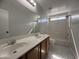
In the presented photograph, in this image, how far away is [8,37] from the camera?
4.44 feet

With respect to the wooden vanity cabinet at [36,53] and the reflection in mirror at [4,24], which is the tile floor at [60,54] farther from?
the reflection in mirror at [4,24]

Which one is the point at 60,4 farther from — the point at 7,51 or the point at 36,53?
the point at 7,51

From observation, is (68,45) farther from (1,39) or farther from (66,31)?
(1,39)

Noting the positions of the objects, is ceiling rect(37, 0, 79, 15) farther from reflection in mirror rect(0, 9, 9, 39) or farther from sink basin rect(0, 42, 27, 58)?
sink basin rect(0, 42, 27, 58)

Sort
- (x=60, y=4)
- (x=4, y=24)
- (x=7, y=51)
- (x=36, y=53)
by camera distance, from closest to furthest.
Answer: (x=7, y=51)
(x=4, y=24)
(x=36, y=53)
(x=60, y=4)

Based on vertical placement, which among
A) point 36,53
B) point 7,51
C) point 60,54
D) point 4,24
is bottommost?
point 60,54

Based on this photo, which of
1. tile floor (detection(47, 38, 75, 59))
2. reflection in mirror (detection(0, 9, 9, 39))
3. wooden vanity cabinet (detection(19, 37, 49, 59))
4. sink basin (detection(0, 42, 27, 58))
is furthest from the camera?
tile floor (detection(47, 38, 75, 59))

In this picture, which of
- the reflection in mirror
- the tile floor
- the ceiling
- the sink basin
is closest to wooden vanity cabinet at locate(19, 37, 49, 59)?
the sink basin

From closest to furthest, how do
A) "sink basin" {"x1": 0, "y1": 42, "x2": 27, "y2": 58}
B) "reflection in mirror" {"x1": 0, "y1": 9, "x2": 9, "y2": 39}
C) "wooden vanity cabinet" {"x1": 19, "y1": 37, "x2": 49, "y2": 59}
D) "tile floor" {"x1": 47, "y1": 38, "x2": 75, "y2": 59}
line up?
"sink basin" {"x1": 0, "y1": 42, "x2": 27, "y2": 58} < "wooden vanity cabinet" {"x1": 19, "y1": 37, "x2": 49, "y2": 59} < "reflection in mirror" {"x1": 0, "y1": 9, "x2": 9, "y2": 39} < "tile floor" {"x1": 47, "y1": 38, "x2": 75, "y2": 59}

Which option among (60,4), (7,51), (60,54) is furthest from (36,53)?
(60,4)

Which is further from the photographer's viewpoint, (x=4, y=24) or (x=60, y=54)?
(x=60, y=54)

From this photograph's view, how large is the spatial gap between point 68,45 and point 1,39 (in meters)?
3.64

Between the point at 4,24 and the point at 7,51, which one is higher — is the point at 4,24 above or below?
above

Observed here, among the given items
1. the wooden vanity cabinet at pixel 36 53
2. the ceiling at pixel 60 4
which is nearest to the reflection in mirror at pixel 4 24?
the wooden vanity cabinet at pixel 36 53
